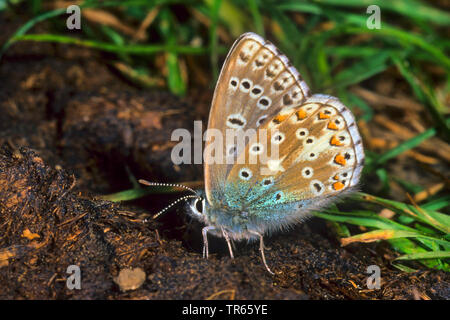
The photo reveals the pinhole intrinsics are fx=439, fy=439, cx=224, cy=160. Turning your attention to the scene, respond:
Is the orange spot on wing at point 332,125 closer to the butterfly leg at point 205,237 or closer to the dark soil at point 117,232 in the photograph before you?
the dark soil at point 117,232

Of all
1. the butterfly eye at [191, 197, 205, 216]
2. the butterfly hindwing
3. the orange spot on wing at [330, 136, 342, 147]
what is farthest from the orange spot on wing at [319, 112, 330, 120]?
the butterfly eye at [191, 197, 205, 216]

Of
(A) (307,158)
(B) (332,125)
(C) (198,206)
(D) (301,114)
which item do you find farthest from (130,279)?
(B) (332,125)

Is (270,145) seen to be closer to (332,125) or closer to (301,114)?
(301,114)

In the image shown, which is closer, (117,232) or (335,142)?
(117,232)

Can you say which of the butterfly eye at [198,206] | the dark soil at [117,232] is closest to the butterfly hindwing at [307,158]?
the butterfly eye at [198,206]

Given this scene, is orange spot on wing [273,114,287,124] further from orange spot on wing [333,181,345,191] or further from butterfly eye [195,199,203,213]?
butterfly eye [195,199,203,213]

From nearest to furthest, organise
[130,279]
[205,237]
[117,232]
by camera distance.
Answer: [130,279] < [117,232] < [205,237]

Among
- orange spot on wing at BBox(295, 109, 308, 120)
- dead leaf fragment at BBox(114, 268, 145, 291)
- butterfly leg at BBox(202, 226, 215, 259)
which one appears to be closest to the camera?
dead leaf fragment at BBox(114, 268, 145, 291)
